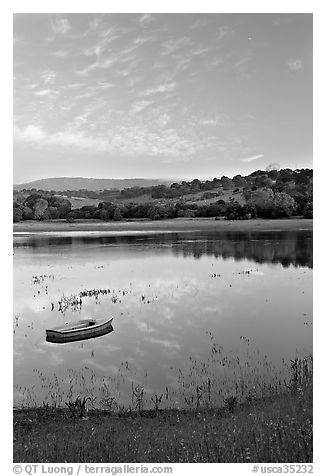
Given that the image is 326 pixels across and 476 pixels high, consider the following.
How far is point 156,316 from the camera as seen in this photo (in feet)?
39.7

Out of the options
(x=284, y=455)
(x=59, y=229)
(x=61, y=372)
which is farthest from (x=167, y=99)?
(x=284, y=455)

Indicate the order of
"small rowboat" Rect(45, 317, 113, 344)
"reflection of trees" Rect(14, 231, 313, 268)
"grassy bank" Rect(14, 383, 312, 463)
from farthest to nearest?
"reflection of trees" Rect(14, 231, 313, 268) < "small rowboat" Rect(45, 317, 113, 344) < "grassy bank" Rect(14, 383, 312, 463)

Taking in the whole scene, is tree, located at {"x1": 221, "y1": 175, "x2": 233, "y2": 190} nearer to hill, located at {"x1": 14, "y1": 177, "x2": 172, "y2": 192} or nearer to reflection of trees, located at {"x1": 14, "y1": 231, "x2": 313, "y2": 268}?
hill, located at {"x1": 14, "y1": 177, "x2": 172, "y2": 192}

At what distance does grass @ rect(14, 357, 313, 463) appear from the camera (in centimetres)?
473

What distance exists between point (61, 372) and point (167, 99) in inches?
209

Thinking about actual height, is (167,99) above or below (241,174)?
above

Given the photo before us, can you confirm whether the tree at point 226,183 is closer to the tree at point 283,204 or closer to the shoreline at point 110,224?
the tree at point 283,204

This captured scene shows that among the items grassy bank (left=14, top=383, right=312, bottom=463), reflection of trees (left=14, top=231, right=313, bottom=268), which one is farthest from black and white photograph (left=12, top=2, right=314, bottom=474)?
reflection of trees (left=14, top=231, right=313, bottom=268)

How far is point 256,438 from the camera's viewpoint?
4.77 meters

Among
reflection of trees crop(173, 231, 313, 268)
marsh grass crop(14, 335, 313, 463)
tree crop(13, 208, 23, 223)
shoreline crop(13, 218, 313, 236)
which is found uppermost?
tree crop(13, 208, 23, 223)

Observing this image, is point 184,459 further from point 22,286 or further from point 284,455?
point 22,286

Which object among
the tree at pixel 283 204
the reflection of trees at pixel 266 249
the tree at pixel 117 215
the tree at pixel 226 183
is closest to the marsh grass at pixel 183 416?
the tree at pixel 283 204

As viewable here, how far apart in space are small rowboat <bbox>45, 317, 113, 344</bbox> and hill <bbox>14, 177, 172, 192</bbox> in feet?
9.69
